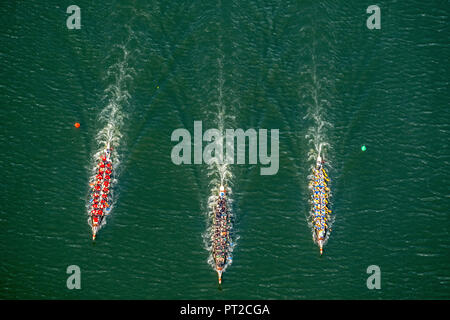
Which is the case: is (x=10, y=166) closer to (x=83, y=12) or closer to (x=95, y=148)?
(x=95, y=148)

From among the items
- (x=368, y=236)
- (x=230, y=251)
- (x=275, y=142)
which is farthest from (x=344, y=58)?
A: (x=230, y=251)
